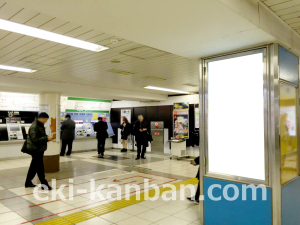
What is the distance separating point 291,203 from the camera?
10.3 feet

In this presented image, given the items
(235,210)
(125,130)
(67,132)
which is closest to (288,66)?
(235,210)

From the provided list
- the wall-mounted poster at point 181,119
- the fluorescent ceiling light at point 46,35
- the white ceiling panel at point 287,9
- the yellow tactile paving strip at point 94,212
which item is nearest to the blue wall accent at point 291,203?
the white ceiling panel at point 287,9

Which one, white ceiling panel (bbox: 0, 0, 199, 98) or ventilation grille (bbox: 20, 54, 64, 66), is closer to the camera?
white ceiling panel (bbox: 0, 0, 199, 98)

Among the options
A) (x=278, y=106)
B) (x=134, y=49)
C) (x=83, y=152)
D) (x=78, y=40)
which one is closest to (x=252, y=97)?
(x=278, y=106)

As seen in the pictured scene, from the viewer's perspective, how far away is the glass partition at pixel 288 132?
3.02 meters

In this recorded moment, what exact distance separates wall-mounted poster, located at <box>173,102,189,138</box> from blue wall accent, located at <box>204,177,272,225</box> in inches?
265

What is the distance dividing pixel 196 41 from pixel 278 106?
47.2 inches

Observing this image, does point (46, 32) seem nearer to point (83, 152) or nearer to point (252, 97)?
point (252, 97)

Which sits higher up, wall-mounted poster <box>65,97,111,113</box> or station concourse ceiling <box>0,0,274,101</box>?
station concourse ceiling <box>0,0,274,101</box>

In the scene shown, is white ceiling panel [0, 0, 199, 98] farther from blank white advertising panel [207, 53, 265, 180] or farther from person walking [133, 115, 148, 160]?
person walking [133, 115, 148, 160]

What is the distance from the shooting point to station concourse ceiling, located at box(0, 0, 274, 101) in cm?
200

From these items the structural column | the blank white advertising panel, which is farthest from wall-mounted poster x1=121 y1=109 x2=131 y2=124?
the blank white advertising panel

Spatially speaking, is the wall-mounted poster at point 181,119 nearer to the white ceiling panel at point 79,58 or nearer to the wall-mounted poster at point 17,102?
the white ceiling panel at point 79,58

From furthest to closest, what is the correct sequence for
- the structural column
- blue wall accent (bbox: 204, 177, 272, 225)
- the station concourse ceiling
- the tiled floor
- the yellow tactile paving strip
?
1. the structural column
2. the tiled floor
3. the yellow tactile paving strip
4. blue wall accent (bbox: 204, 177, 272, 225)
5. the station concourse ceiling
